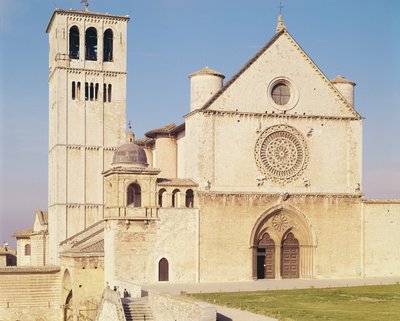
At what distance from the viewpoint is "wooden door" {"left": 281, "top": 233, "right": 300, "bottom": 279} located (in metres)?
46.0

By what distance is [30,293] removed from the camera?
52375 millimetres

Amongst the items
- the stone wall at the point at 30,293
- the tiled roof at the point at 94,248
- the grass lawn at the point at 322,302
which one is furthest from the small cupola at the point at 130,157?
the stone wall at the point at 30,293

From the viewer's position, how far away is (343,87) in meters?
48.4

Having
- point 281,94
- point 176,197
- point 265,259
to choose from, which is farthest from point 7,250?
point 281,94

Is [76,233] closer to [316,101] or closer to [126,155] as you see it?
[126,155]

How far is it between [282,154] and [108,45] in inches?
883

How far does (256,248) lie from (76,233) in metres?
18.2

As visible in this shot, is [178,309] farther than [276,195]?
No

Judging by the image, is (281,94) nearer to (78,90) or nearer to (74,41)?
(78,90)

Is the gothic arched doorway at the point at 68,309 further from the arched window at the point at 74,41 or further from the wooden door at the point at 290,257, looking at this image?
the arched window at the point at 74,41

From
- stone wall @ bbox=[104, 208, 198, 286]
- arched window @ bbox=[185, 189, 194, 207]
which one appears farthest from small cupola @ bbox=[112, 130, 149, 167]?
stone wall @ bbox=[104, 208, 198, 286]

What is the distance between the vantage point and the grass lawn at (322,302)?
1124 inches

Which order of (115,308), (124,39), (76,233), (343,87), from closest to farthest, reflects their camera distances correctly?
(115,308)
(343,87)
(76,233)
(124,39)

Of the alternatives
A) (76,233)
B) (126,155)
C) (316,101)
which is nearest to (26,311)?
(76,233)
